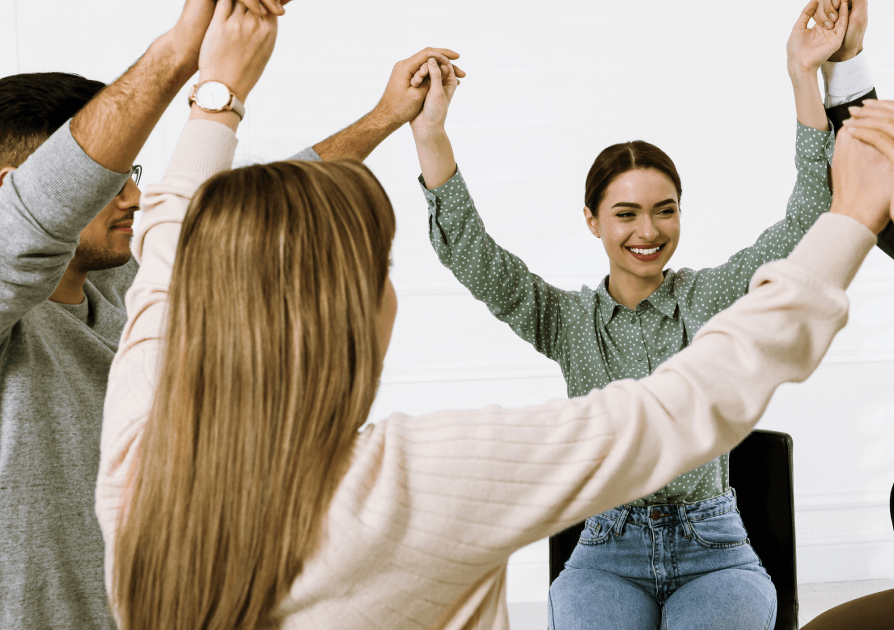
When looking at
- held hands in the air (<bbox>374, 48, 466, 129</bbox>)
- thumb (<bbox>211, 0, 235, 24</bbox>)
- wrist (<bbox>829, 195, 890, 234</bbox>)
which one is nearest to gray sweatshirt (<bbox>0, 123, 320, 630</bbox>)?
thumb (<bbox>211, 0, 235, 24</bbox>)

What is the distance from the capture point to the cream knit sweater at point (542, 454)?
0.73 metres

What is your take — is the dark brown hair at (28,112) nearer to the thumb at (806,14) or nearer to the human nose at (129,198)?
the human nose at (129,198)

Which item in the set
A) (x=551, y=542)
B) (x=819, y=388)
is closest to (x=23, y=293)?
(x=551, y=542)

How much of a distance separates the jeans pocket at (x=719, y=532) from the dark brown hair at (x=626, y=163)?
739 mm

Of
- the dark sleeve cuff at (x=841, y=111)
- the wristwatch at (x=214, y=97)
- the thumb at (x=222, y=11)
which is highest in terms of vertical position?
the thumb at (x=222, y=11)

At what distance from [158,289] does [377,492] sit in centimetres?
36

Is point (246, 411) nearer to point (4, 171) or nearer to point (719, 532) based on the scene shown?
point (4, 171)

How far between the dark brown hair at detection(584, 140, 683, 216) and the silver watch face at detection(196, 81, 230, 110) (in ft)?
3.43

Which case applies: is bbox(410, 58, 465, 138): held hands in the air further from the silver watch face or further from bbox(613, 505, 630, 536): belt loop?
bbox(613, 505, 630, 536): belt loop

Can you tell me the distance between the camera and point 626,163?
175 cm

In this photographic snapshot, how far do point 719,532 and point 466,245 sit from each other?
0.78m

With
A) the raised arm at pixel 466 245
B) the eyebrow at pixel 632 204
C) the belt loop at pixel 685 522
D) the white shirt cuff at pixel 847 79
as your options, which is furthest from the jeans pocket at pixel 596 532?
the white shirt cuff at pixel 847 79

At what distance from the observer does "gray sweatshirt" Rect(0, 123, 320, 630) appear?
2.99 ft

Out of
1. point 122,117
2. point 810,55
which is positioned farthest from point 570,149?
point 122,117
